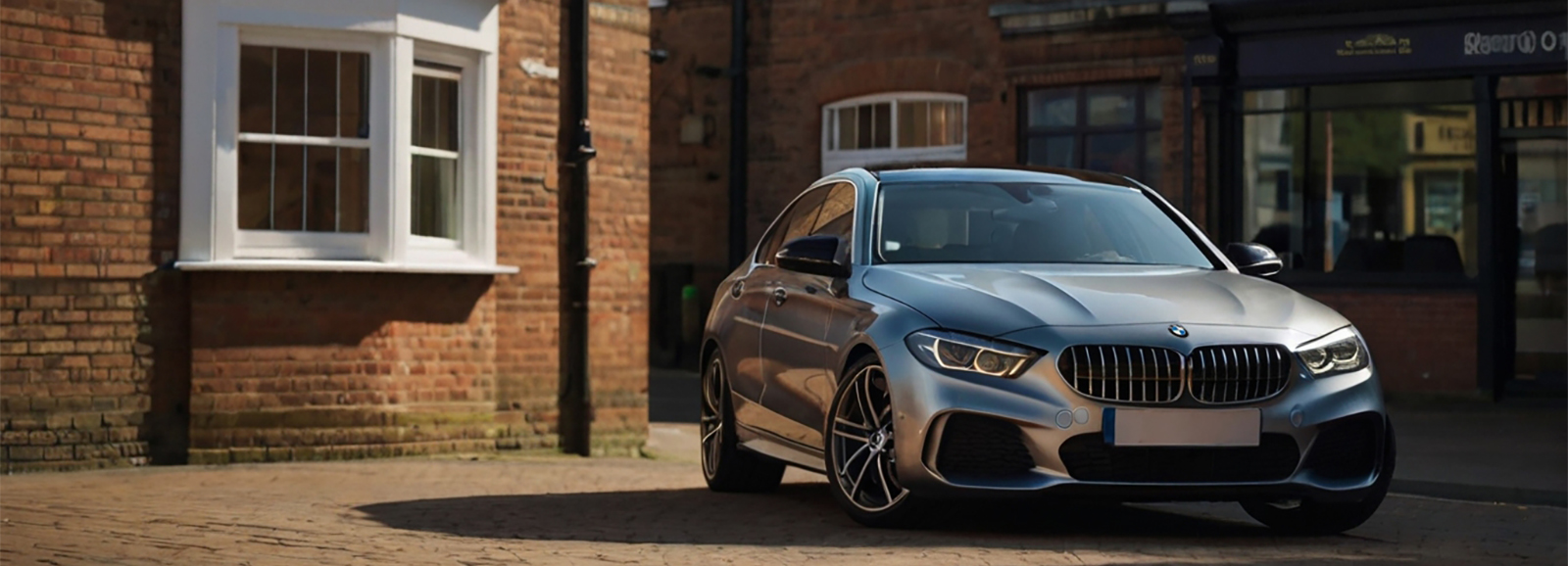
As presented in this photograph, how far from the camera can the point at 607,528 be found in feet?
29.0

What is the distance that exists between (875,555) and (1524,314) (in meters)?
13.2

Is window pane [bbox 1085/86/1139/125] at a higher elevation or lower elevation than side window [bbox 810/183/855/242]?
higher

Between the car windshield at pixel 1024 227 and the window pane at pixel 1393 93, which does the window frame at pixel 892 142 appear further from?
the car windshield at pixel 1024 227

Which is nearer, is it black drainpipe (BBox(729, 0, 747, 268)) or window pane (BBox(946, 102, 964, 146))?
window pane (BBox(946, 102, 964, 146))

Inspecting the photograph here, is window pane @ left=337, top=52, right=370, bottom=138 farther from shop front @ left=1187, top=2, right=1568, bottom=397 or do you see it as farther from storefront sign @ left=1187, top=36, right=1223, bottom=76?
storefront sign @ left=1187, top=36, right=1223, bottom=76

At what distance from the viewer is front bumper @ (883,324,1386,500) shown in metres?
7.74

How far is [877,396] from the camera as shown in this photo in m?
8.32

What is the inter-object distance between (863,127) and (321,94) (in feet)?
39.5

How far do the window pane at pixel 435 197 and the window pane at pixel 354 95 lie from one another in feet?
1.50

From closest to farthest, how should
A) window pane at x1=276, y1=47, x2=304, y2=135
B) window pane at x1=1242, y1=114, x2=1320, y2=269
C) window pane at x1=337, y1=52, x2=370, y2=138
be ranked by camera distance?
window pane at x1=276, y1=47, x2=304, y2=135 < window pane at x1=337, y1=52, x2=370, y2=138 < window pane at x1=1242, y1=114, x2=1320, y2=269

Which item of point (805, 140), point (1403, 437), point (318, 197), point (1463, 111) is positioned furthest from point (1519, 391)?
point (318, 197)

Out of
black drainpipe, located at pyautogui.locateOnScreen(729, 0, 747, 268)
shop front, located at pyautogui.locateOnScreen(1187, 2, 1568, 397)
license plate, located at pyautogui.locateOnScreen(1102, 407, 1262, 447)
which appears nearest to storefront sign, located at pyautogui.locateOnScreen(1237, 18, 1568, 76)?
shop front, located at pyautogui.locateOnScreen(1187, 2, 1568, 397)

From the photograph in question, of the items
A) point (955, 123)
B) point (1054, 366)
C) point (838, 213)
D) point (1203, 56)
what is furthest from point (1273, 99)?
point (1054, 366)

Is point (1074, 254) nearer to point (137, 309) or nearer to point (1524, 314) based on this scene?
point (137, 309)
